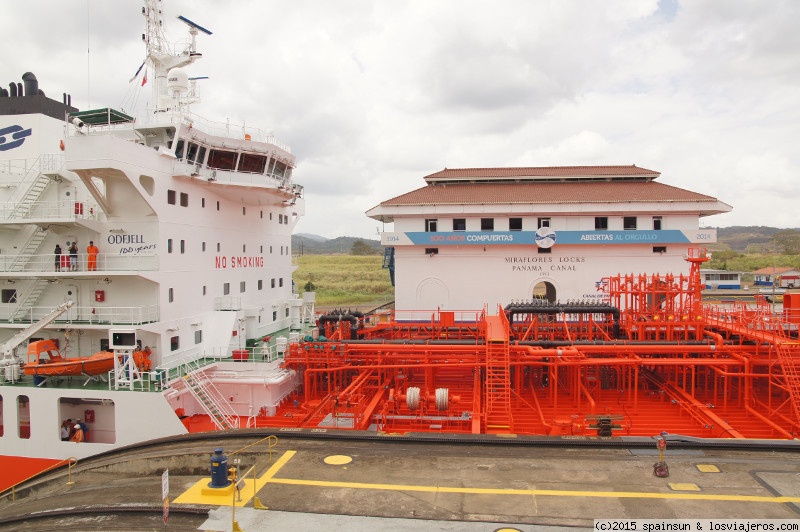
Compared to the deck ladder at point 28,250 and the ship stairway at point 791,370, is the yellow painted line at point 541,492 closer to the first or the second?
the ship stairway at point 791,370

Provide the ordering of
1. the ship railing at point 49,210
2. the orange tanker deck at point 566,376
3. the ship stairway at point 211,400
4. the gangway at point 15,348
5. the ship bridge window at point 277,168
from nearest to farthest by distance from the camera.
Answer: the orange tanker deck at point 566,376, the ship stairway at point 211,400, the gangway at point 15,348, the ship railing at point 49,210, the ship bridge window at point 277,168

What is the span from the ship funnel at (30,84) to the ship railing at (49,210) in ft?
18.8

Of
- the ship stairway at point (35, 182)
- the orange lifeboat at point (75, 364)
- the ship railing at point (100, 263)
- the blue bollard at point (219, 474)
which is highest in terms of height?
the ship stairway at point (35, 182)

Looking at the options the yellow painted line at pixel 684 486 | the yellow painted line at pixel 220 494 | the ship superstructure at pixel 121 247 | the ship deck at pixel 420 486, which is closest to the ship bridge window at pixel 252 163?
the ship superstructure at pixel 121 247

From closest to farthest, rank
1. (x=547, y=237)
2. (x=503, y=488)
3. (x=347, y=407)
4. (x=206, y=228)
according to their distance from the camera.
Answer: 1. (x=503, y=488)
2. (x=347, y=407)
3. (x=206, y=228)
4. (x=547, y=237)

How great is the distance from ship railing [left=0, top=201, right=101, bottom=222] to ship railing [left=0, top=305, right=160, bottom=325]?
10.6 ft

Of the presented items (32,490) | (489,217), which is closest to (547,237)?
(489,217)

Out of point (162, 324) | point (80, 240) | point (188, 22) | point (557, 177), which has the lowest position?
point (162, 324)

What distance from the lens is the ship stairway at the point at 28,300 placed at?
18516mm

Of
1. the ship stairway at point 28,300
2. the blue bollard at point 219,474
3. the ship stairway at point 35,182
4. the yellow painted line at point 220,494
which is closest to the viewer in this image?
the yellow painted line at point 220,494

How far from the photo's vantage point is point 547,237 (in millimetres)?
25344

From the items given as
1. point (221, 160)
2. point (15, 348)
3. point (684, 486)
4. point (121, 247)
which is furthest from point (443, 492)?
point (221, 160)

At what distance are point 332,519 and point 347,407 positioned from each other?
7.68 meters

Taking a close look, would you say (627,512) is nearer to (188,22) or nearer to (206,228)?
(206,228)
